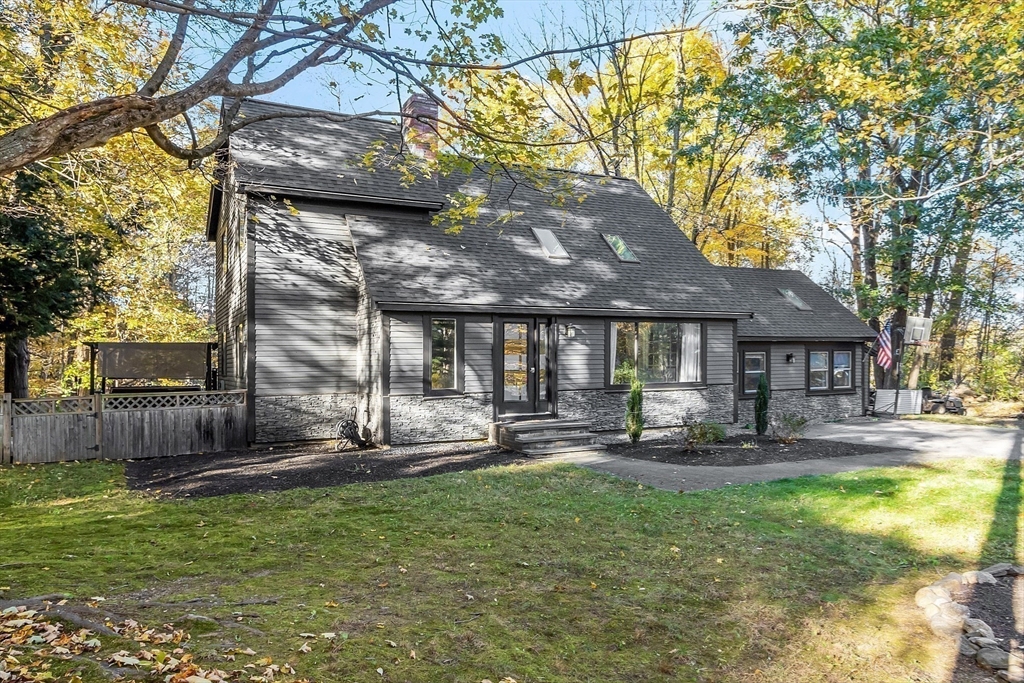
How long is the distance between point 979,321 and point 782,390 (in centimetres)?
1998

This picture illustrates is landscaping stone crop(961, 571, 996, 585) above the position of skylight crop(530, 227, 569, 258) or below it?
below

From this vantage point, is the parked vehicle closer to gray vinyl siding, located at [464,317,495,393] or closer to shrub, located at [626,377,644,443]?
shrub, located at [626,377,644,443]

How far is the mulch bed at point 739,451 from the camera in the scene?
11188 millimetres

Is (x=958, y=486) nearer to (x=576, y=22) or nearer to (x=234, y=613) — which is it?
(x=234, y=613)

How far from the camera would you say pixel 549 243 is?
1582 cm

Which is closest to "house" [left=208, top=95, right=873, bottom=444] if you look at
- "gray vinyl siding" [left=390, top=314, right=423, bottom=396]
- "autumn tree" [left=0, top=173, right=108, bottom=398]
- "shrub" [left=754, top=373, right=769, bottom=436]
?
"gray vinyl siding" [left=390, top=314, right=423, bottom=396]

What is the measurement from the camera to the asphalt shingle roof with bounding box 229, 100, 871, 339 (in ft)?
43.6

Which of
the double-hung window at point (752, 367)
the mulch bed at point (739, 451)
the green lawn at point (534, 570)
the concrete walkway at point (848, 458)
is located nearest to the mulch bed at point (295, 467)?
the green lawn at point (534, 570)

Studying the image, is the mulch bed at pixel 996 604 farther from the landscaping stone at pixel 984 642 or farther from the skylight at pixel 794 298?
the skylight at pixel 794 298

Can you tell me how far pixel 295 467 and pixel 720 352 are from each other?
10734 millimetres

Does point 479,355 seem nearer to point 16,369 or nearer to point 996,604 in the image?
point 996,604

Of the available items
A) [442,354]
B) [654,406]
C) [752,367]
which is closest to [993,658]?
[442,354]

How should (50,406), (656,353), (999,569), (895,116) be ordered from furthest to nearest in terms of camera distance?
(656,353) → (895,116) → (50,406) → (999,569)

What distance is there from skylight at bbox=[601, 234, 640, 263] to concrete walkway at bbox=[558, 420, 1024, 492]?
19.9 feet
